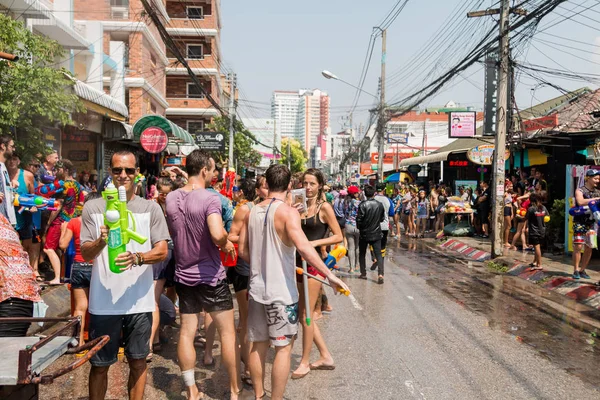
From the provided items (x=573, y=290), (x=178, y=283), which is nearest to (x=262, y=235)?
(x=178, y=283)

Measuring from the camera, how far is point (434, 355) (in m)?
6.13

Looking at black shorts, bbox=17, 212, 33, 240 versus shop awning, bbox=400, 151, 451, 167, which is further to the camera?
shop awning, bbox=400, 151, 451, 167

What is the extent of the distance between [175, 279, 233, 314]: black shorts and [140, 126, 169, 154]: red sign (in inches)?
533

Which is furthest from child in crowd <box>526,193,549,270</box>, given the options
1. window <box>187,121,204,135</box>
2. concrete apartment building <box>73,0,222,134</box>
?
window <box>187,121,204,135</box>

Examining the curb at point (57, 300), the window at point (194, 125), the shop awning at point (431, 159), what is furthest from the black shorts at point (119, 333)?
the window at point (194, 125)

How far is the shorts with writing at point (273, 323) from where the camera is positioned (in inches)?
167

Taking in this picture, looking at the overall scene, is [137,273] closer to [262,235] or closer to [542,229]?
[262,235]

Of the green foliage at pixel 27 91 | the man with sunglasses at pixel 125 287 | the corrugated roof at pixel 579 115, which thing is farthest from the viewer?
the corrugated roof at pixel 579 115

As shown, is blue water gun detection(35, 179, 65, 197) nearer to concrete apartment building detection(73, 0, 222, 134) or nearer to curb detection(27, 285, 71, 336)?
curb detection(27, 285, 71, 336)

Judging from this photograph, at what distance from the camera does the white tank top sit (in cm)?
427

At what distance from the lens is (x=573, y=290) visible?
33.2 feet

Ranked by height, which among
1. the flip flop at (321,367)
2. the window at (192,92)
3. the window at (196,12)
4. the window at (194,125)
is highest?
the window at (196,12)

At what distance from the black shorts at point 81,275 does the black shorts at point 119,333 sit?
1.41 meters

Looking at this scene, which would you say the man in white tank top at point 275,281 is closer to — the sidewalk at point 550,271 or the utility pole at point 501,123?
the sidewalk at point 550,271
